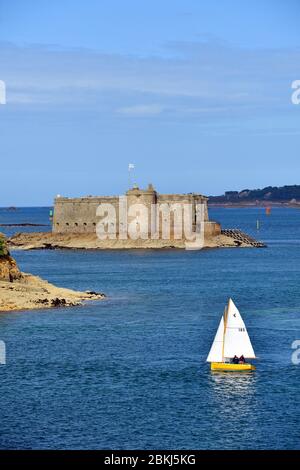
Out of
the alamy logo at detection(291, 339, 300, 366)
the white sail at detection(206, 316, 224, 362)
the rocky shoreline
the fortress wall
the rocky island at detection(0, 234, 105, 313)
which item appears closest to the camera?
the white sail at detection(206, 316, 224, 362)

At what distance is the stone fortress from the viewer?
126875 mm

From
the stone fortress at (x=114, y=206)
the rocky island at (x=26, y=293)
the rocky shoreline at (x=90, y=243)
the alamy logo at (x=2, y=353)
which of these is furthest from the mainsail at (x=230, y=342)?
the rocky shoreline at (x=90, y=243)

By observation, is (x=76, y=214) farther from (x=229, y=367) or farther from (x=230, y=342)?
(x=229, y=367)

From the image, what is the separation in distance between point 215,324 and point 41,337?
1078 centimetres

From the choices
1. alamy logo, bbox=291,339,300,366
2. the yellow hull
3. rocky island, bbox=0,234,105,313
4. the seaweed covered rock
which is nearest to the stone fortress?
rocky island, bbox=0,234,105,313

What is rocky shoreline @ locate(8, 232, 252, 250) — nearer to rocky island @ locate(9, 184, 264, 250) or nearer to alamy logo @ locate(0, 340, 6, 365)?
rocky island @ locate(9, 184, 264, 250)

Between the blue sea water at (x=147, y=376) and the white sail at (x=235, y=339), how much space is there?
3.35ft

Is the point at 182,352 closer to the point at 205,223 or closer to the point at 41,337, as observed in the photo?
the point at 41,337

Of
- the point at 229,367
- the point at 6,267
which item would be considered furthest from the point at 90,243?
the point at 229,367

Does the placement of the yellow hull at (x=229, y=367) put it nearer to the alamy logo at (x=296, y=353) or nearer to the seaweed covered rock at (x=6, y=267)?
the alamy logo at (x=296, y=353)

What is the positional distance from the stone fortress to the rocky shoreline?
912mm

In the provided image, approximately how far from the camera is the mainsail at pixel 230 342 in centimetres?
4638

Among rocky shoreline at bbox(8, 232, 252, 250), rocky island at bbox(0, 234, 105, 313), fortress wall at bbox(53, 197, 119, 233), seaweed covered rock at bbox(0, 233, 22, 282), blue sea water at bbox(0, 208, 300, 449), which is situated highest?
fortress wall at bbox(53, 197, 119, 233)

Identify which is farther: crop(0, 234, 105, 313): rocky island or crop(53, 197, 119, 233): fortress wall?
crop(53, 197, 119, 233): fortress wall
